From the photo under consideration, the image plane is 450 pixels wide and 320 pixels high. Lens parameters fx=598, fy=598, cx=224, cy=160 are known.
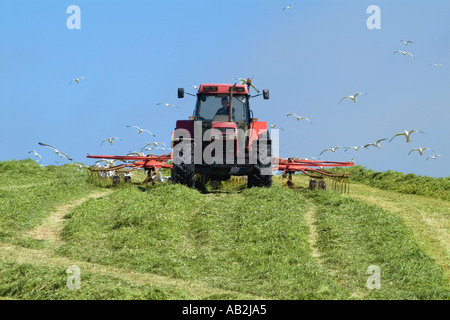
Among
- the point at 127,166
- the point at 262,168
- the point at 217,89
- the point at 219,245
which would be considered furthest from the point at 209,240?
the point at 127,166

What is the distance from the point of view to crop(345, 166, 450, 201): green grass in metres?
20.8

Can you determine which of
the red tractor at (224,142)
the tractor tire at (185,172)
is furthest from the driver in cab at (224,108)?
the tractor tire at (185,172)

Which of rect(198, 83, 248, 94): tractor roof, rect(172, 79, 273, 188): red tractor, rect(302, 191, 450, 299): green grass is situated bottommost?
rect(302, 191, 450, 299): green grass

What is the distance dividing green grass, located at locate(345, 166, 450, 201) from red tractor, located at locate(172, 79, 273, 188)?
20.6 ft

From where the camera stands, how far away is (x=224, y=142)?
17.5 m

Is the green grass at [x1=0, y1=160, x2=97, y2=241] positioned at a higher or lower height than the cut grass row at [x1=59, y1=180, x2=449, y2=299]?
higher

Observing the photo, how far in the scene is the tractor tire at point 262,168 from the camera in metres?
18.0

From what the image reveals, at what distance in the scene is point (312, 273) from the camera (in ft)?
32.5

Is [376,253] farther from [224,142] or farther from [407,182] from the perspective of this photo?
[407,182]

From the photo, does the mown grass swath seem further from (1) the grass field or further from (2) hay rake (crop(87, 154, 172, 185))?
(2) hay rake (crop(87, 154, 172, 185))

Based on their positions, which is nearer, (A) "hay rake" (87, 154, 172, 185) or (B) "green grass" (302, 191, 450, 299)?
(B) "green grass" (302, 191, 450, 299)

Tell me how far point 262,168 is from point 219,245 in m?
6.26

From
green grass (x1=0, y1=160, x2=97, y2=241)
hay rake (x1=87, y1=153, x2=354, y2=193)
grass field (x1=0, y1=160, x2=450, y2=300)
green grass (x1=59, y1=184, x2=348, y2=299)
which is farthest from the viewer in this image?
hay rake (x1=87, y1=153, x2=354, y2=193)

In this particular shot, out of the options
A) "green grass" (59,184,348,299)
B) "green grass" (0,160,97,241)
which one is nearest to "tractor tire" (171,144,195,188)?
"green grass" (59,184,348,299)
